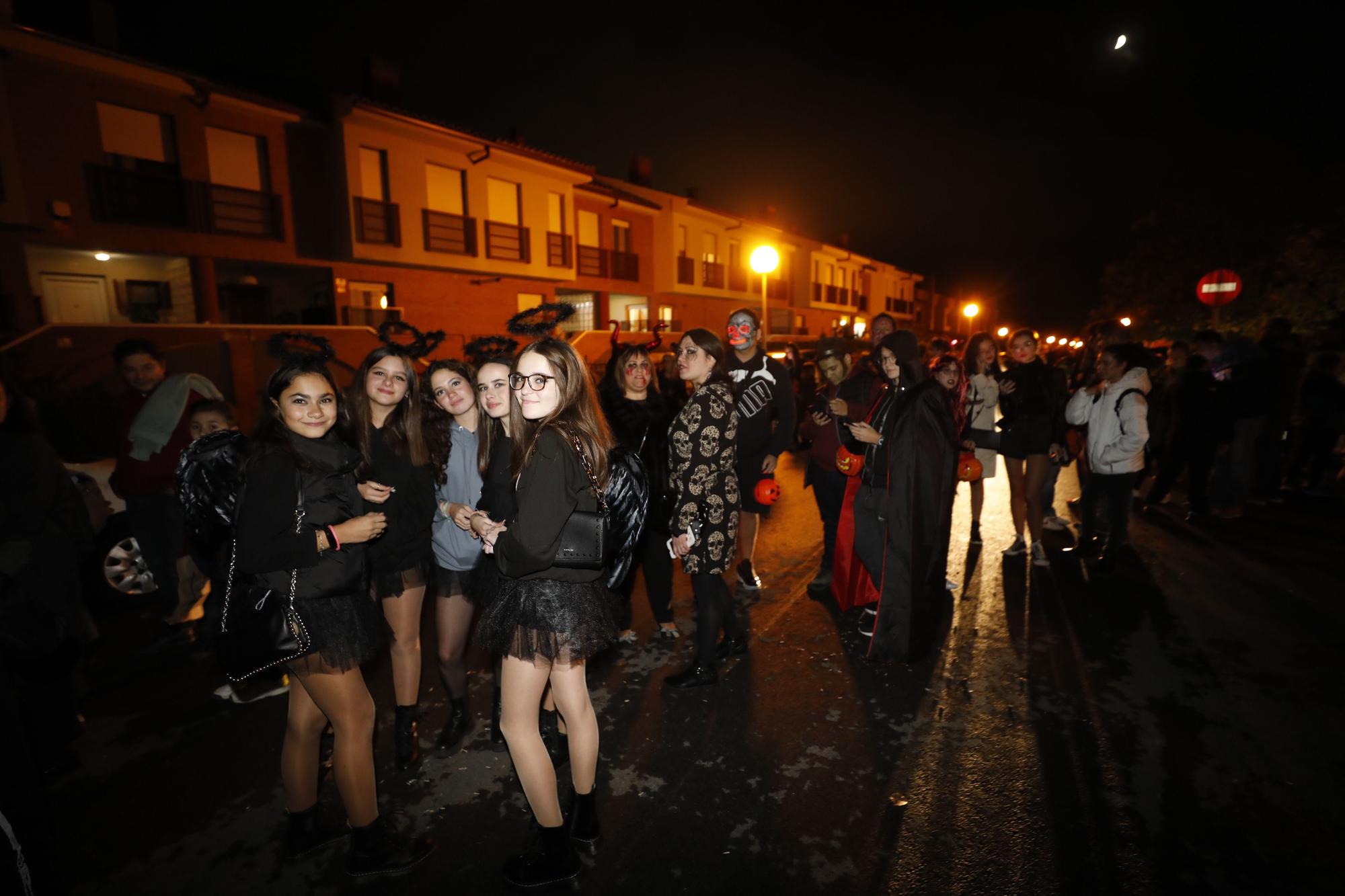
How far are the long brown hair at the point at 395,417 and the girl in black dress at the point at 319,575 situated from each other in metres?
0.37

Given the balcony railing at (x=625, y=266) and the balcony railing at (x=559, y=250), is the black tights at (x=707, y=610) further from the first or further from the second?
the balcony railing at (x=625, y=266)

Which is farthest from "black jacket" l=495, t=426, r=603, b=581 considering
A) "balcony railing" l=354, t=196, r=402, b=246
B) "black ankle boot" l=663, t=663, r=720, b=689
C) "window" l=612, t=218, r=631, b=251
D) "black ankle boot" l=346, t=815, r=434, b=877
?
Answer: "window" l=612, t=218, r=631, b=251

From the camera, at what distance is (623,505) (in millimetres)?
2387

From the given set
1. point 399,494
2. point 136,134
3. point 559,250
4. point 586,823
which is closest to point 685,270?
point 559,250

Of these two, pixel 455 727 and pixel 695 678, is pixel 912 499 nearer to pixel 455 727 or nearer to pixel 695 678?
pixel 695 678

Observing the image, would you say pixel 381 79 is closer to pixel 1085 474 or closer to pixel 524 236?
pixel 524 236

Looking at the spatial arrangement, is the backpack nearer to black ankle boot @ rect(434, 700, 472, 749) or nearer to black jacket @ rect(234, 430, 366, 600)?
black jacket @ rect(234, 430, 366, 600)

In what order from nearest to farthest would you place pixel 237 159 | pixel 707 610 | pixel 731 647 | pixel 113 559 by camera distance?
pixel 707 610 < pixel 731 647 < pixel 113 559 < pixel 237 159

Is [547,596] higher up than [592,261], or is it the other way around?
[592,261]

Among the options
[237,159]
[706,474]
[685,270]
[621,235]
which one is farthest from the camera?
[685,270]

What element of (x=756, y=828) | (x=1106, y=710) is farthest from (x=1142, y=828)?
(x=756, y=828)

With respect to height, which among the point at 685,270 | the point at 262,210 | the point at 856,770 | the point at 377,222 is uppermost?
the point at 685,270

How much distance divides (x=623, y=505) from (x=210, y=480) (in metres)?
1.43

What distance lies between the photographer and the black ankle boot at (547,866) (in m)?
2.30
